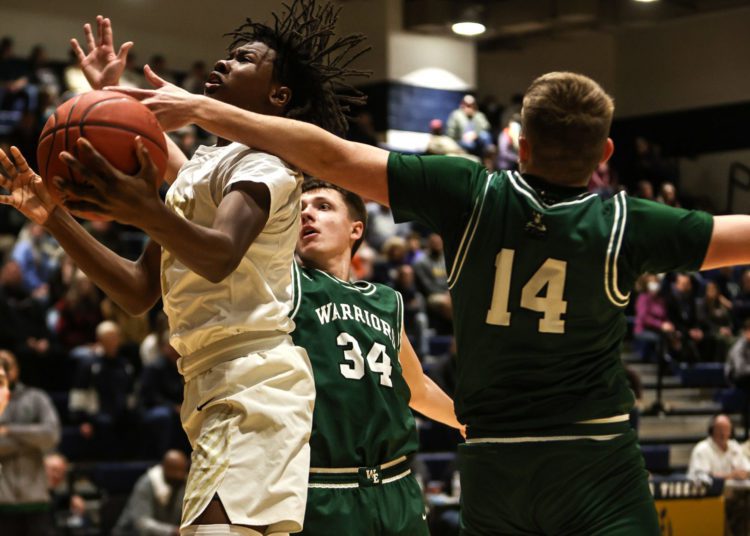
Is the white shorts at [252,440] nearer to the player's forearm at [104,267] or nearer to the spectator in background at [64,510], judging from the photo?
the player's forearm at [104,267]

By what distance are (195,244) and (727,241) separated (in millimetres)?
1259

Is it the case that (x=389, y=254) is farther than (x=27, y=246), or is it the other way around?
(x=389, y=254)

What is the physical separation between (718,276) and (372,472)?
14726 millimetres

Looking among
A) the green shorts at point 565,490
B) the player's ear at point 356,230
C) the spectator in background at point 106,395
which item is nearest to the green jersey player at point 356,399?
the player's ear at point 356,230

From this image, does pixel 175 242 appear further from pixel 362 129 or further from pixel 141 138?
pixel 362 129

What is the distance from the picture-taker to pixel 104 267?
284 centimetres

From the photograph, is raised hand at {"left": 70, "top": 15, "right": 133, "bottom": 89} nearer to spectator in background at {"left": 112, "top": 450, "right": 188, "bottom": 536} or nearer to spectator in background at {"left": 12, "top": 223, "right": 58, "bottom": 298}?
spectator in background at {"left": 112, "top": 450, "right": 188, "bottom": 536}

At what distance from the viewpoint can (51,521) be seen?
27.0 ft

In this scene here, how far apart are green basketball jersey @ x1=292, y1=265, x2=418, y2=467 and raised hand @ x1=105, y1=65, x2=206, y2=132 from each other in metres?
1.14

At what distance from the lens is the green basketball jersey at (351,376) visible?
3.73 metres

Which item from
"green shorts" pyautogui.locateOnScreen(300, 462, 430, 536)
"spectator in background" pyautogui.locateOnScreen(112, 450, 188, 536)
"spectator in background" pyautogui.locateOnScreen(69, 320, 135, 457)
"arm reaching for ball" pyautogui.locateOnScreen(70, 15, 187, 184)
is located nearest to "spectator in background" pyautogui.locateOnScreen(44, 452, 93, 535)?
"spectator in background" pyautogui.locateOnScreen(112, 450, 188, 536)

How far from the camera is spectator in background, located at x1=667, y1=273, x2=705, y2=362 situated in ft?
50.9

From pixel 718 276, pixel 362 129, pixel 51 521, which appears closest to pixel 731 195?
pixel 718 276

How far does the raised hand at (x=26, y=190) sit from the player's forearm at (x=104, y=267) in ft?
0.09
